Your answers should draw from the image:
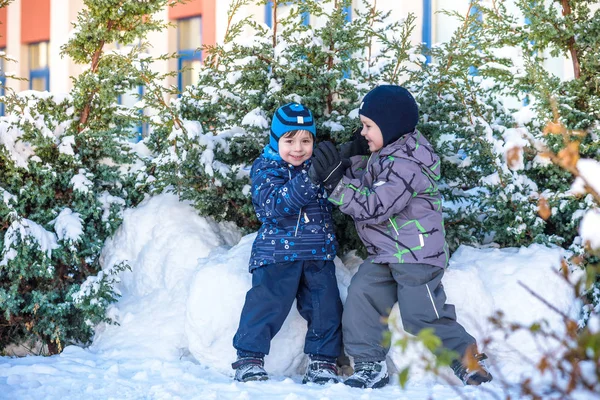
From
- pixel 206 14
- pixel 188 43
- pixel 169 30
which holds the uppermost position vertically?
pixel 206 14

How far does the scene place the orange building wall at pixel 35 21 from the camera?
1210 cm

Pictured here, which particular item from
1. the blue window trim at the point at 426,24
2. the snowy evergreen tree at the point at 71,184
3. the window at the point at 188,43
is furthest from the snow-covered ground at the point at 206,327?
the window at the point at 188,43

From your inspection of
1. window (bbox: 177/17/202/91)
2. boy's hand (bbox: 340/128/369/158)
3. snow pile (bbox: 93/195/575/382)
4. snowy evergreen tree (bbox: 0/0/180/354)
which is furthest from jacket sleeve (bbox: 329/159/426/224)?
window (bbox: 177/17/202/91)

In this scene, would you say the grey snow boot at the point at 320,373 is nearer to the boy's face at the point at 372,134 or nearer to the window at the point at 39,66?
the boy's face at the point at 372,134

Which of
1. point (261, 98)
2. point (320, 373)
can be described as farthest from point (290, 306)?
point (261, 98)

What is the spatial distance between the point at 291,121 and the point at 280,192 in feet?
1.30

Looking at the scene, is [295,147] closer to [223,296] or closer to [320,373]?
[223,296]

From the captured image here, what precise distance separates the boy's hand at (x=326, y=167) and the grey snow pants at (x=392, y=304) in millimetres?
470

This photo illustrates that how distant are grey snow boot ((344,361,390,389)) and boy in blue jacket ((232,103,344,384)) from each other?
5.5 inches

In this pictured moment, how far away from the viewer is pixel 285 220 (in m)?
3.45

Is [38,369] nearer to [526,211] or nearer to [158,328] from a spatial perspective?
[158,328]

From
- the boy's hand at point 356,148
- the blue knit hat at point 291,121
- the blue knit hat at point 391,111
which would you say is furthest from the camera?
the boy's hand at point 356,148

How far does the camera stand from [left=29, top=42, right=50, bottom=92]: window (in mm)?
12391

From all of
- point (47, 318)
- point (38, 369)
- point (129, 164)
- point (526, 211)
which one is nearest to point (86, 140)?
point (129, 164)
